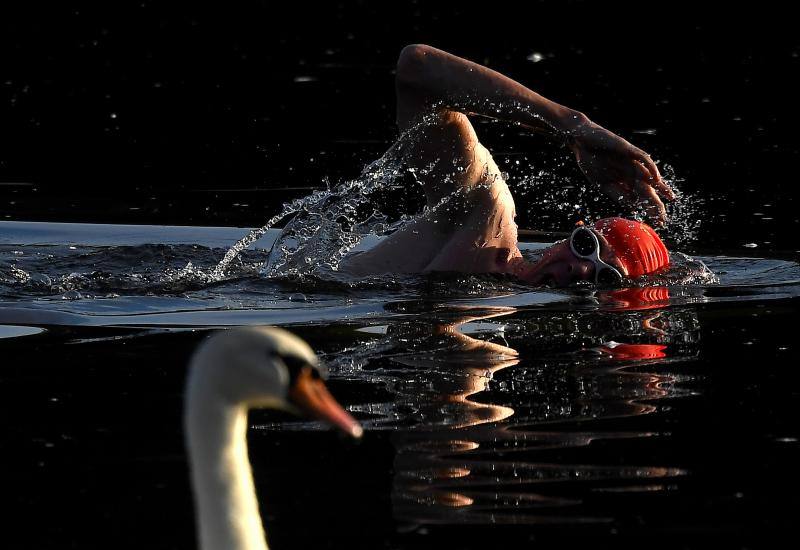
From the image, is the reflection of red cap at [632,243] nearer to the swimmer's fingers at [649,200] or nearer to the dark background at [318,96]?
the swimmer's fingers at [649,200]

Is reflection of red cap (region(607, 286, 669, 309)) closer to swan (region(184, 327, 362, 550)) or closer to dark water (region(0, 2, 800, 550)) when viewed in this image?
dark water (region(0, 2, 800, 550))

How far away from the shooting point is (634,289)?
8.90 meters

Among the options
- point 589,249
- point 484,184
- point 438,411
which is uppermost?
point 484,184

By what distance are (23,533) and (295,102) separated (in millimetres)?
12872

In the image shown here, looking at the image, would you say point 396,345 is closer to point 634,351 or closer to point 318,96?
point 634,351

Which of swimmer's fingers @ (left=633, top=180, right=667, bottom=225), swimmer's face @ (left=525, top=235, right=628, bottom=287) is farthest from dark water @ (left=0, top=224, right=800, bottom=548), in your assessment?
swimmer's fingers @ (left=633, top=180, right=667, bottom=225)

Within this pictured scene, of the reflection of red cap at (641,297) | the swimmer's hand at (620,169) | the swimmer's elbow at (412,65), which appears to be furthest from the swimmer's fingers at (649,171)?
the swimmer's elbow at (412,65)

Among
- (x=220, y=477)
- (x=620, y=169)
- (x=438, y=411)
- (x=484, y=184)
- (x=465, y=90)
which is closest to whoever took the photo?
(x=220, y=477)

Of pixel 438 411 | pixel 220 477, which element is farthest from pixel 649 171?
pixel 220 477

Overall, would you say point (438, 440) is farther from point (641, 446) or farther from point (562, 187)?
point (562, 187)

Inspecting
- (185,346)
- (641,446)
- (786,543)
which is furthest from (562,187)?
(786,543)

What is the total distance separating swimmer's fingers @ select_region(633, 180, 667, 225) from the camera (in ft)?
26.6

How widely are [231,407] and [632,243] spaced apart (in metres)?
5.36

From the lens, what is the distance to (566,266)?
343 inches
